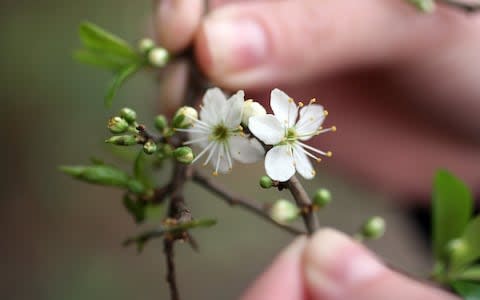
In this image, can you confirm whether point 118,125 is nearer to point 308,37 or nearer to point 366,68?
point 308,37

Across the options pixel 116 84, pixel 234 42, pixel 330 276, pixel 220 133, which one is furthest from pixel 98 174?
pixel 234 42

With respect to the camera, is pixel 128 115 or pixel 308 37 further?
pixel 308 37

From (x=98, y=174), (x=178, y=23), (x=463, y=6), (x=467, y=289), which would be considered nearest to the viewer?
(x=98, y=174)

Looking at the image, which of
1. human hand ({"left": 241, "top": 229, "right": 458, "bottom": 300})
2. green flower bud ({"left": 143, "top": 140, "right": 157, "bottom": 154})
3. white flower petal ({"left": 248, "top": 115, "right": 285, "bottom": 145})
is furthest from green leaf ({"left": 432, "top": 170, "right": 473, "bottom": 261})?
green flower bud ({"left": 143, "top": 140, "right": 157, "bottom": 154})

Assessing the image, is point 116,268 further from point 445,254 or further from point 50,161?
point 445,254

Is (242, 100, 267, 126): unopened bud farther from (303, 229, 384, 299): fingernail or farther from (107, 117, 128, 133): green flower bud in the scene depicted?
(303, 229, 384, 299): fingernail

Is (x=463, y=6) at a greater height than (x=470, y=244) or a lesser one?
greater
